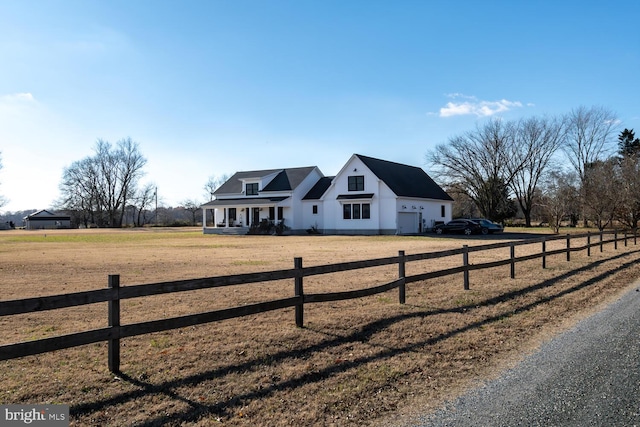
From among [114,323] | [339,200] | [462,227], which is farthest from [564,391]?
[339,200]

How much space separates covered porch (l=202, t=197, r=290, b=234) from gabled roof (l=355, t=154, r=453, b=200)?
30.8 feet

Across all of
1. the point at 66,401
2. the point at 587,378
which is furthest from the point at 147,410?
the point at 587,378

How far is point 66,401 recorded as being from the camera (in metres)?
4.70

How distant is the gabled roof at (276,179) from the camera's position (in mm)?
48812

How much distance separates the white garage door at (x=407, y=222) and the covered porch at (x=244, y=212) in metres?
11.4

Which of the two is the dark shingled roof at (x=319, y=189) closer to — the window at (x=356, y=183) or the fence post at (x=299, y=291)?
the window at (x=356, y=183)

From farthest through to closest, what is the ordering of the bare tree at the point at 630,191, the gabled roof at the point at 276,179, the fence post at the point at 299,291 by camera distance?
1. the gabled roof at the point at 276,179
2. the bare tree at the point at 630,191
3. the fence post at the point at 299,291

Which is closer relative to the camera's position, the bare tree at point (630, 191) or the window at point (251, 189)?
the bare tree at point (630, 191)

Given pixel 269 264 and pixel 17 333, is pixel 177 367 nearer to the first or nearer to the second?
pixel 17 333

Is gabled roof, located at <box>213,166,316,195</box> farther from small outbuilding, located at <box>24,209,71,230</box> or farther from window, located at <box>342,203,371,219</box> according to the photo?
small outbuilding, located at <box>24,209,71,230</box>

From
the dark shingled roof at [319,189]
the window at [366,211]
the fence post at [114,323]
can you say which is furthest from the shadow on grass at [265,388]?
the dark shingled roof at [319,189]

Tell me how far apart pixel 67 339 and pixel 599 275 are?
1359cm

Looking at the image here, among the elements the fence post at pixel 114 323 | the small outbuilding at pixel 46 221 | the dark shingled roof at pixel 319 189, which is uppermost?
the dark shingled roof at pixel 319 189

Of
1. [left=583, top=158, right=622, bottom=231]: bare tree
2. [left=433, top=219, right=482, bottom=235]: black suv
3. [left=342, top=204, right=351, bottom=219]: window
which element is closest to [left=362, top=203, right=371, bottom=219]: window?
[left=342, top=204, right=351, bottom=219]: window
